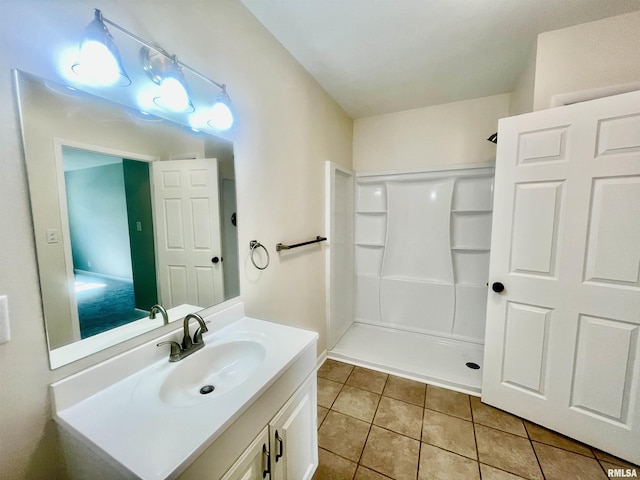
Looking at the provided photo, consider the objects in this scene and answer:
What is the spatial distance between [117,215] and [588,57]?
261 cm

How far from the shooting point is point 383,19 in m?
1.43

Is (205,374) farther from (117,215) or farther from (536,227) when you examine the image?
(536,227)

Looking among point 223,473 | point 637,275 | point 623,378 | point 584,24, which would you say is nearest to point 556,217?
point 637,275

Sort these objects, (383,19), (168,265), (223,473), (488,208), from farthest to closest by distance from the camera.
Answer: (488,208) < (383,19) < (168,265) < (223,473)

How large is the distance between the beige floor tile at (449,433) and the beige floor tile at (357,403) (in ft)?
1.13

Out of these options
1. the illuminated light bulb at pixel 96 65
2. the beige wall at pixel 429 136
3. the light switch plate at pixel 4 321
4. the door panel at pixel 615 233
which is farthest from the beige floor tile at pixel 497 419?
the illuminated light bulb at pixel 96 65

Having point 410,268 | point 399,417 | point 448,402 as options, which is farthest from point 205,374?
point 410,268

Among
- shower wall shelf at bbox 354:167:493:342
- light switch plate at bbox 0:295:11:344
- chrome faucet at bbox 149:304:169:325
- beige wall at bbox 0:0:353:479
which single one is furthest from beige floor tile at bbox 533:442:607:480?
light switch plate at bbox 0:295:11:344

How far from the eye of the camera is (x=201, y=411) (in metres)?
0.69

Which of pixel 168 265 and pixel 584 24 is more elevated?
pixel 584 24

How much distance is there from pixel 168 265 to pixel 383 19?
1.75 m

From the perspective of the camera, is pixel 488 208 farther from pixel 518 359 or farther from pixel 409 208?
pixel 518 359

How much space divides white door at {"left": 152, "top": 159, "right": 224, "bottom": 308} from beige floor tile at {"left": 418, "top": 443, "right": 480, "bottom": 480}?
1436 millimetres

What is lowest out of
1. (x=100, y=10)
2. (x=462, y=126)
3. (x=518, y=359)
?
(x=518, y=359)
